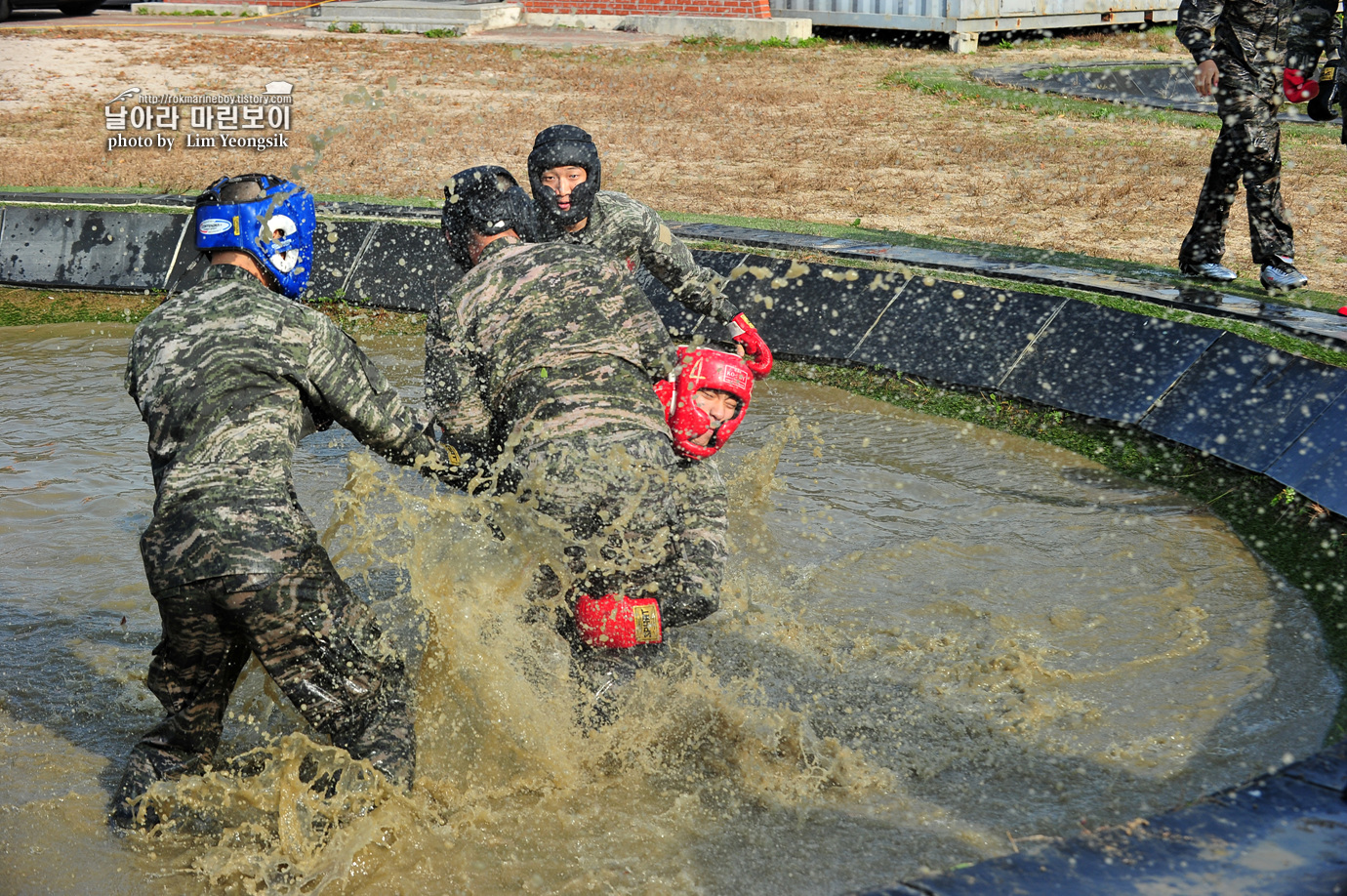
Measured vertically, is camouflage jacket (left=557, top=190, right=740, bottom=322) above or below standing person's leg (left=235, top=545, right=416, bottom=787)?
above

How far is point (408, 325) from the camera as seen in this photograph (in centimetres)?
817

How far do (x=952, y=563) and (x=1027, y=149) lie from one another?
33.4 ft

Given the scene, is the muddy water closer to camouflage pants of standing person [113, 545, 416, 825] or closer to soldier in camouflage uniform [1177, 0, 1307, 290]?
camouflage pants of standing person [113, 545, 416, 825]

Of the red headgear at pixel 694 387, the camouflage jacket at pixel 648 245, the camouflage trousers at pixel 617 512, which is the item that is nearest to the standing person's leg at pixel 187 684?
the camouflage trousers at pixel 617 512

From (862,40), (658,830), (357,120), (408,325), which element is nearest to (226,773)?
(658,830)

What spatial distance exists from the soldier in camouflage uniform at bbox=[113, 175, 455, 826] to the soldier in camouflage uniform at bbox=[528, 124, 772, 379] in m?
1.32

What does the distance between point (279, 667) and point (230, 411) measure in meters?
0.64

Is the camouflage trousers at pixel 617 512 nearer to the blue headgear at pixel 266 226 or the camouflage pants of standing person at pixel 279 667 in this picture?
the camouflage pants of standing person at pixel 279 667

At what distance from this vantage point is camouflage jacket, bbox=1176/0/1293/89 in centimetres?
Answer: 671

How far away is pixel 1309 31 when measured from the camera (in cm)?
683

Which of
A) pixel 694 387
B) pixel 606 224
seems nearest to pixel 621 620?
pixel 694 387

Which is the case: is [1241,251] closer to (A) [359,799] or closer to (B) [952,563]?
(B) [952,563]

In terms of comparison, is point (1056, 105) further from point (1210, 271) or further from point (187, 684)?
point (187, 684)

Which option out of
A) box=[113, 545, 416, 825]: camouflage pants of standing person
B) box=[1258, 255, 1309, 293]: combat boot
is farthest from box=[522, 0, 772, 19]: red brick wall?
box=[113, 545, 416, 825]: camouflage pants of standing person
